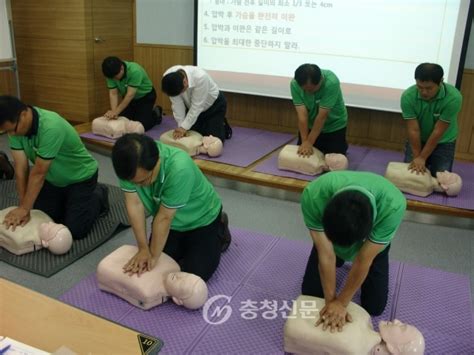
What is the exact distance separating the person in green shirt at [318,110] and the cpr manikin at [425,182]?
623 mm

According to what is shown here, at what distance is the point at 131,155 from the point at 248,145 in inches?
103

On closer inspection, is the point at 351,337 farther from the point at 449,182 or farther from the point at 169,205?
the point at 449,182

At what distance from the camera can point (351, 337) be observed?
5.58 feet

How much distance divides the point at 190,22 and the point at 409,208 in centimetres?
299

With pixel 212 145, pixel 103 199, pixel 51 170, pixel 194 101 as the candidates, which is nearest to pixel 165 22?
pixel 194 101

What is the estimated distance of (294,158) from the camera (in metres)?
A: 3.49

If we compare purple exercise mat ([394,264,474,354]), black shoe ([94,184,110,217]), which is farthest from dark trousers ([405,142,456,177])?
black shoe ([94,184,110,217])

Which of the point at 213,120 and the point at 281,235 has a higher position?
the point at 213,120

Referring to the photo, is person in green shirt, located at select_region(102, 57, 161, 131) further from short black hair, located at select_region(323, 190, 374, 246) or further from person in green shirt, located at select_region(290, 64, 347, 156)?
short black hair, located at select_region(323, 190, 374, 246)

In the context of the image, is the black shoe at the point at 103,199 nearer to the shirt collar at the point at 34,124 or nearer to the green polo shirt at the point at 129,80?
the shirt collar at the point at 34,124

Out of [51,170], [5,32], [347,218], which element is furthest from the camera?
[5,32]

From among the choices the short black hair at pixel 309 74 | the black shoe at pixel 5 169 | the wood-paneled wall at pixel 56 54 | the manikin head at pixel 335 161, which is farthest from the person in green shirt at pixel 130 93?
the manikin head at pixel 335 161

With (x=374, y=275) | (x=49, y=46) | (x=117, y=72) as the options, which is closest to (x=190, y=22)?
(x=117, y=72)

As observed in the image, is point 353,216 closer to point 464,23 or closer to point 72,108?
point 464,23
